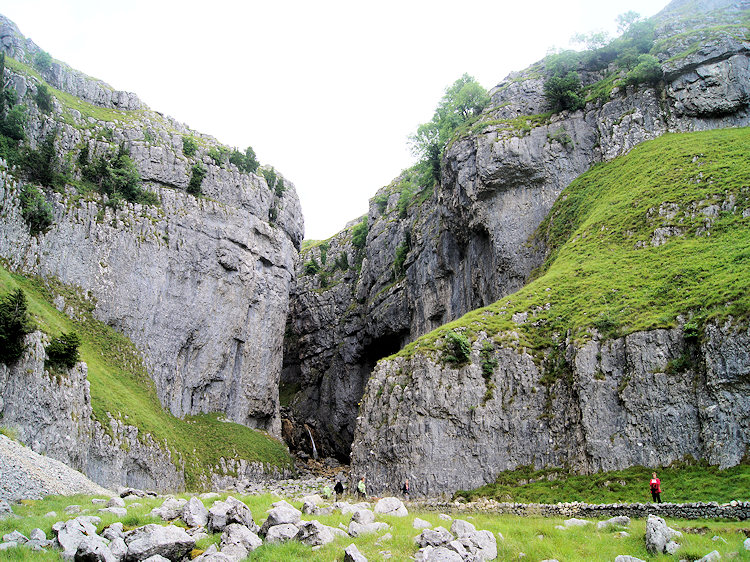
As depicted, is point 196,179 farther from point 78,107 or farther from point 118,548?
point 118,548

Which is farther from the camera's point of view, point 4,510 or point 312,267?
point 312,267

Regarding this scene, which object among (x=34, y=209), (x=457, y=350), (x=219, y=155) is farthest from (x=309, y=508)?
(x=219, y=155)

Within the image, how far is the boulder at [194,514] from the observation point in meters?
15.5

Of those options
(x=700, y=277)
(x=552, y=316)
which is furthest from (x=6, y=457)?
(x=700, y=277)

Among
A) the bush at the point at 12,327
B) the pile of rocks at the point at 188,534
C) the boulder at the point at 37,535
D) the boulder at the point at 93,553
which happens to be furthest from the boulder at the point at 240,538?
the bush at the point at 12,327

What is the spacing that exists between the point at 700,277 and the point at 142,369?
5266cm

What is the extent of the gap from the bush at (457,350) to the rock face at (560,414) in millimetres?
708

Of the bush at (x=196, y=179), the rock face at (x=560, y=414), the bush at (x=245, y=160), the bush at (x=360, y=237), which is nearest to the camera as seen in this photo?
the rock face at (x=560, y=414)

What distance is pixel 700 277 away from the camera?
102 feet

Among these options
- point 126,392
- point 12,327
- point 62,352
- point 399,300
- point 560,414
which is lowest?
point 560,414

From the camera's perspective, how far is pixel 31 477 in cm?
2397

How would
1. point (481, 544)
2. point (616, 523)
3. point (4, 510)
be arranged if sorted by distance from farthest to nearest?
point (4, 510) < point (616, 523) < point (481, 544)

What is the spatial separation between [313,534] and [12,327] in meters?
29.5

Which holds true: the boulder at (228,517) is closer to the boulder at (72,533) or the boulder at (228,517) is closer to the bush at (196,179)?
the boulder at (72,533)
